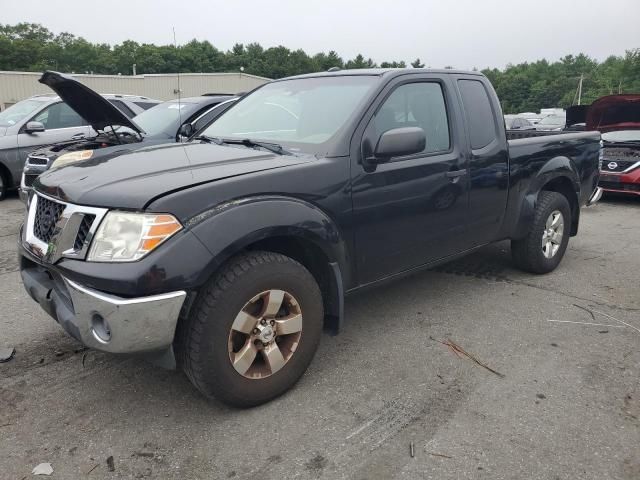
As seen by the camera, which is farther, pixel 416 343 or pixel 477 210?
pixel 477 210

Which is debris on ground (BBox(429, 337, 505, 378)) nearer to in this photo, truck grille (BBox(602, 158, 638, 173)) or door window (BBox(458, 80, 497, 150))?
door window (BBox(458, 80, 497, 150))

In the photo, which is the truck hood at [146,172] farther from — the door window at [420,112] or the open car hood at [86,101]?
the open car hood at [86,101]

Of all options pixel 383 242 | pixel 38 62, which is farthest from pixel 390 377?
pixel 38 62

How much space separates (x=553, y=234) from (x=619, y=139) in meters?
5.64

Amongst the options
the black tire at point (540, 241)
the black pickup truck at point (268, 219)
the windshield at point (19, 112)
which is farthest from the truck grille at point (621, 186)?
the windshield at point (19, 112)

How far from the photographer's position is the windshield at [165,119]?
6.70 metres

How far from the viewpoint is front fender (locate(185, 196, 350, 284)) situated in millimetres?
2445

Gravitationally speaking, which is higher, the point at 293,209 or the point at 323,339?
the point at 293,209

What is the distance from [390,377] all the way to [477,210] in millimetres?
1534

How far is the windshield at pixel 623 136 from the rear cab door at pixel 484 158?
633 cm

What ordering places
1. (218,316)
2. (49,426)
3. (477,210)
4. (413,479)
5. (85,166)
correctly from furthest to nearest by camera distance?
1. (477,210)
2. (85,166)
3. (49,426)
4. (218,316)
5. (413,479)

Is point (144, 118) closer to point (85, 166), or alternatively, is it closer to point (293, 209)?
point (85, 166)

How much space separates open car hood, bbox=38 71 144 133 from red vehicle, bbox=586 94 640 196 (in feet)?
24.8

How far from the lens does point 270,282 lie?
104 inches
